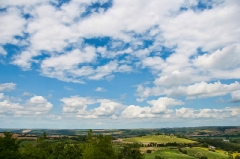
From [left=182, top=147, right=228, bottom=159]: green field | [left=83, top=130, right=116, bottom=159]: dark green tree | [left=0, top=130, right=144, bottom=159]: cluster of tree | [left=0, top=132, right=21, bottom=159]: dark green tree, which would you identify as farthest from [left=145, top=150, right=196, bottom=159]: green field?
[left=0, top=132, right=21, bottom=159]: dark green tree

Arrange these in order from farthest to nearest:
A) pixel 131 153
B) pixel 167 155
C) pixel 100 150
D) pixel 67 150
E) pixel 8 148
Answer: pixel 167 155, pixel 67 150, pixel 131 153, pixel 100 150, pixel 8 148

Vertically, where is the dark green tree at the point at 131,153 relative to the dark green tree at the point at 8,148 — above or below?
below

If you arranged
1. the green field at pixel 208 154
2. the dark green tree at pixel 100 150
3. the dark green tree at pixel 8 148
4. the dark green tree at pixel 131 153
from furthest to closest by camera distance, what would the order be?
the green field at pixel 208 154
the dark green tree at pixel 131 153
the dark green tree at pixel 100 150
the dark green tree at pixel 8 148

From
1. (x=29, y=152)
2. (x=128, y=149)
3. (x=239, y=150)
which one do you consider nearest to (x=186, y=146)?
(x=239, y=150)

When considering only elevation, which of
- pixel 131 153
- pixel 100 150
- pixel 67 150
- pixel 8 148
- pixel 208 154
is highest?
pixel 8 148

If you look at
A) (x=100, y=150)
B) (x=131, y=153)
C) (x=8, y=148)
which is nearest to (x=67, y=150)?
(x=131, y=153)

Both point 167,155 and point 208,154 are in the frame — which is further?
point 208,154

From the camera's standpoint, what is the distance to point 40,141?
73.7 m

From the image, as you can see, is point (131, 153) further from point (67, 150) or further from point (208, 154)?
point (208, 154)

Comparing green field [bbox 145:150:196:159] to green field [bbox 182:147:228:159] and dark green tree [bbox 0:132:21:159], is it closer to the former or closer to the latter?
green field [bbox 182:147:228:159]

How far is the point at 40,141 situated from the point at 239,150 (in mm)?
171703

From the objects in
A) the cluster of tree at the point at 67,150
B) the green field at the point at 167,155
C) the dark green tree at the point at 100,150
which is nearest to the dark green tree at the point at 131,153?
the cluster of tree at the point at 67,150

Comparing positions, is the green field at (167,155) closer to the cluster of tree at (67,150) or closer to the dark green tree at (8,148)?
the cluster of tree at (67,150)

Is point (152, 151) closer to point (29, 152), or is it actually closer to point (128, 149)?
point (128, 149)
